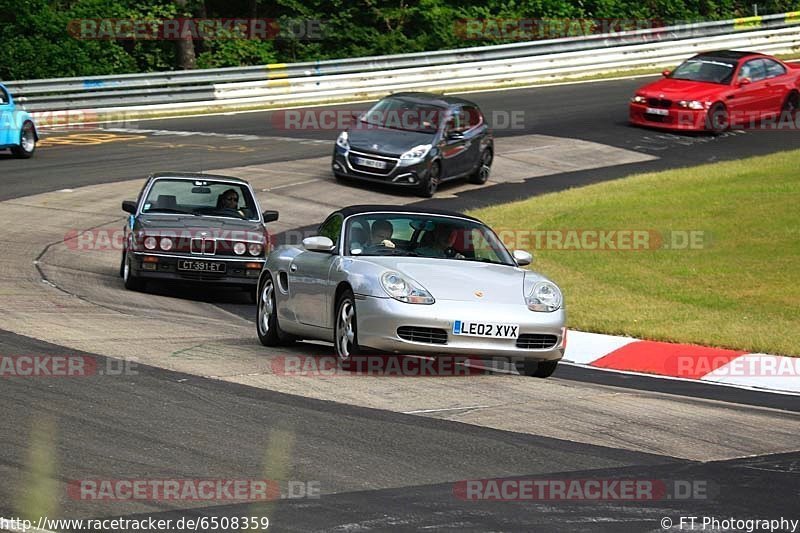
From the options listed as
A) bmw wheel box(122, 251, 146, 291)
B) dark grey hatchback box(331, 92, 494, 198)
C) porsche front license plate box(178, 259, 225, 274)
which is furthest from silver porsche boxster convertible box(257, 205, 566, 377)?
dark grey hatchback box(331, 92, 494, 198)

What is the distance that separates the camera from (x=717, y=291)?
17281 mm

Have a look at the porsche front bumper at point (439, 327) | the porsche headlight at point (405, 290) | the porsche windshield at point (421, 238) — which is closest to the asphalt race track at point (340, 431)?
the porsche front bumper at point (439, 327)

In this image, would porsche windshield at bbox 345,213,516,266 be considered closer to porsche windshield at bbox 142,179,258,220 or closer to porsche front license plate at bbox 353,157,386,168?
porsche windshield at bbox 142,179,258,220

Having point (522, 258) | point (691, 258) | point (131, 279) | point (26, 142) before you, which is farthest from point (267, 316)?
point (26, 142)

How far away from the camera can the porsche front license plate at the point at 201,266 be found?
16834 mm

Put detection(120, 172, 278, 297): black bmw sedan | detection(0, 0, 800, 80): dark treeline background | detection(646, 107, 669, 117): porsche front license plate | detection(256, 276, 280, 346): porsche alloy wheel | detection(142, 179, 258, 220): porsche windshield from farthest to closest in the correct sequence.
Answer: detection(0, 0, 800, 80): dark treeline background
detection(646, 107, 669, 117): porsche front license plate
detection(142, 179, 258, 220): porsche windshield
detection(120, 172, 278, 297): black bmw sedan
detection(256, 276, 280, 346): porsche alloy wheel

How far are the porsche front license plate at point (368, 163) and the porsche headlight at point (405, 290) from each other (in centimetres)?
1435

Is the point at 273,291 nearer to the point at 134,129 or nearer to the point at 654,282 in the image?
the point at 654,282

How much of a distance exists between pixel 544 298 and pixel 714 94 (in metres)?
21.5

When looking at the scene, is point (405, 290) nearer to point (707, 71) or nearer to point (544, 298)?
point (544, 298)

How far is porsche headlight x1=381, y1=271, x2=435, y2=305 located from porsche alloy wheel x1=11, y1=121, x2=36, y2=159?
18009 millimetres

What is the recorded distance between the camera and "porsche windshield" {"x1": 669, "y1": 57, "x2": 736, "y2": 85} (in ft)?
104

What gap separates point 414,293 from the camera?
10.9 m

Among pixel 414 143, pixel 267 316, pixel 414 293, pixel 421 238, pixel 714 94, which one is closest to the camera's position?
pixel 414 293
